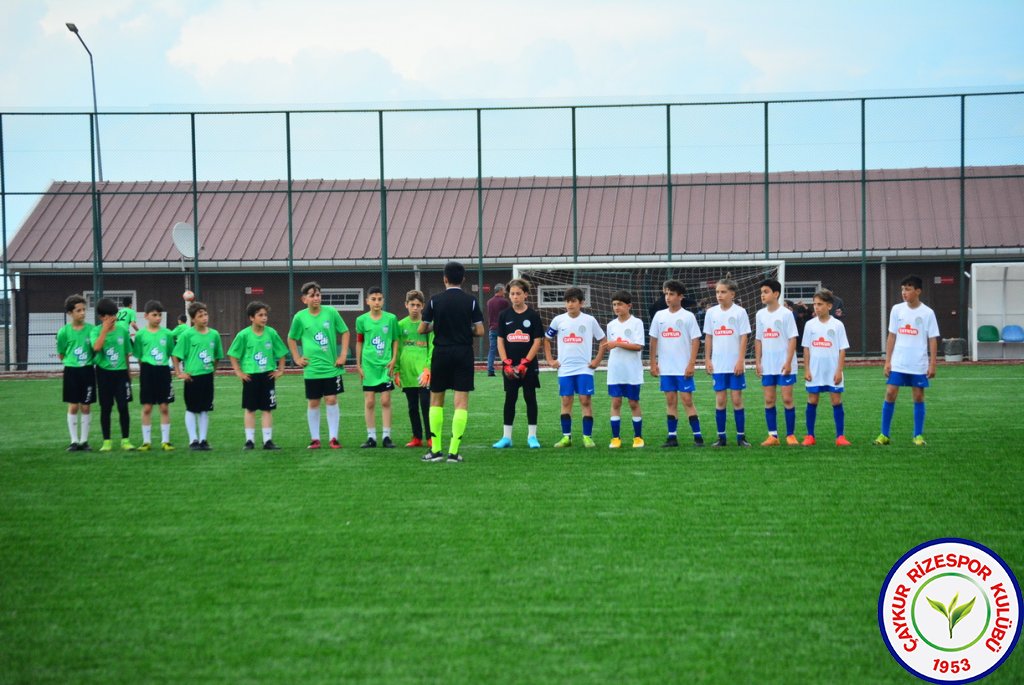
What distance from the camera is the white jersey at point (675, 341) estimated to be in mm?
10586

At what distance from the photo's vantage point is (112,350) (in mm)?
10984

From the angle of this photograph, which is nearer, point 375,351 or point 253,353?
point 253,353

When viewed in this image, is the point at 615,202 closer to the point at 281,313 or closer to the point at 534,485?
the point at 281,313

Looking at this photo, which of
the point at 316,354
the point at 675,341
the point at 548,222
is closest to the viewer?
the point at 675,341

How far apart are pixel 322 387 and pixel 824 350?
17.3ft

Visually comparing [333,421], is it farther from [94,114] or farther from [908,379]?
[94,114]

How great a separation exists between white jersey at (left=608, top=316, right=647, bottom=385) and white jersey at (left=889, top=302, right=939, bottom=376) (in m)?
2.59

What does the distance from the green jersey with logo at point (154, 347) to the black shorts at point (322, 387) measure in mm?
1597

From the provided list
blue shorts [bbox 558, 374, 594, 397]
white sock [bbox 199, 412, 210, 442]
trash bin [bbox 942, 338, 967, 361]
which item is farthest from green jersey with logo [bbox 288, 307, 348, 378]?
trash bin [bbox 942, 338, 967, 361]

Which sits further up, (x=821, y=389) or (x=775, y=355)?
(x=775, y=355)

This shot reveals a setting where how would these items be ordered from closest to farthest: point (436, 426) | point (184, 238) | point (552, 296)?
point (436, 426)
point (184, 238)
point (552, 296)

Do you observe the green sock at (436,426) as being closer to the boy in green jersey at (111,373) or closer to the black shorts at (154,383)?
the black shorts at (154,383)

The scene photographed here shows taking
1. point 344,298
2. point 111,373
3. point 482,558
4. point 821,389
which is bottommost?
point 482,558

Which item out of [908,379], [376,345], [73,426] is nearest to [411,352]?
[376,345]
